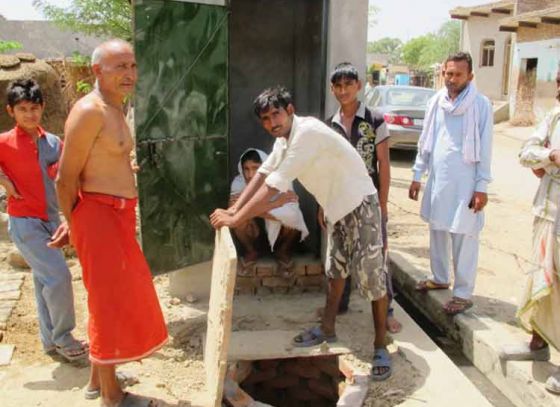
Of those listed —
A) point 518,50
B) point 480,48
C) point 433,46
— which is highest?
point 433,46

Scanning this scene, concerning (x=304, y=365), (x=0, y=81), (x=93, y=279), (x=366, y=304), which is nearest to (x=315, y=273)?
(x=366, y=304)

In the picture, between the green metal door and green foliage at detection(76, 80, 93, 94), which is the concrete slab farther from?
green foliage at detection(76, 80, 93, 94)

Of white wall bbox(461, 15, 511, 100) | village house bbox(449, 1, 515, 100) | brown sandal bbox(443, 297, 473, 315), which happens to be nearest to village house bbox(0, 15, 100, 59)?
village house bbox(449, 1, 515, 100)

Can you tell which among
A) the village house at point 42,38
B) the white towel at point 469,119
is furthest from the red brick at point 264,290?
the village house at point 42,38

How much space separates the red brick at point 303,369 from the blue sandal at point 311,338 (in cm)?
40

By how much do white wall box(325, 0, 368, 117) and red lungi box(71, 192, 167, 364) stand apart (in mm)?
2218

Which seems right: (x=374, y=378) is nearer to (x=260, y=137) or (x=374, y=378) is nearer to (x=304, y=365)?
(x=304, y=365)

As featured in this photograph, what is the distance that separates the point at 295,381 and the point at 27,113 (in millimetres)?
2708

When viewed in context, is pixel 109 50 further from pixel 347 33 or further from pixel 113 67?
pixel 347 33

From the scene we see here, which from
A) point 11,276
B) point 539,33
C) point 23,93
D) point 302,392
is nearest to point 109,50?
point 23,93

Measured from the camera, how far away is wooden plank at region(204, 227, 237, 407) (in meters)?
2.71

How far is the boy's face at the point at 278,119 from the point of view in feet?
10.0

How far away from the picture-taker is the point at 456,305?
4.15 m

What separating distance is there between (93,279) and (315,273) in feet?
7.75
